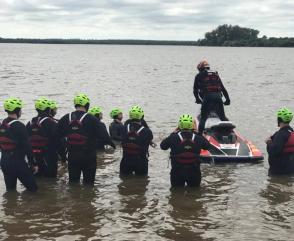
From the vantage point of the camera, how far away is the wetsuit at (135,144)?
434 inches

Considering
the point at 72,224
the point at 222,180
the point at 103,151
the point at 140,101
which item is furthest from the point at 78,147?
the point at 140,101

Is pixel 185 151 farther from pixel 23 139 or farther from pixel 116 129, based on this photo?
pixel 116 129

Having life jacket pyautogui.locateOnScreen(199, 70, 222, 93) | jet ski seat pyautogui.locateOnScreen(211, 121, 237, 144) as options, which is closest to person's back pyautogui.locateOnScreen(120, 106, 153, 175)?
jet ski seat pyautogui.locateOnScreen(211, 121, 237, 144)

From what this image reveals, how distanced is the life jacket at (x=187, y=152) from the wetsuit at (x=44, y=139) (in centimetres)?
254

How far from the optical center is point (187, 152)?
10.1m

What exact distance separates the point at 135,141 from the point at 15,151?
8.89 feet

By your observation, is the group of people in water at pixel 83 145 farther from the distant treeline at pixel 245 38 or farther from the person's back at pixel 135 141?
the distant treeline at pixel 245 38

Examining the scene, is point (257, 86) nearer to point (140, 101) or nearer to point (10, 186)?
point (140, 101)

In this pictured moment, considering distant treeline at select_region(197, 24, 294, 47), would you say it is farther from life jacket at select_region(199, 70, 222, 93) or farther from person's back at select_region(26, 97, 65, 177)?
person's back at select_region(26, 97, 65, 177)

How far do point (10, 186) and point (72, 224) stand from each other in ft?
7.36

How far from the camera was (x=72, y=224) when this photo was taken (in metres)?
8.45

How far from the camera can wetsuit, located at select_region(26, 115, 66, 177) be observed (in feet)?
34.5

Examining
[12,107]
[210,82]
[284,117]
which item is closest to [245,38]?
[210,82]

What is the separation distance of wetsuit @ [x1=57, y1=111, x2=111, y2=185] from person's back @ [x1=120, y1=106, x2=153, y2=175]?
106 cm
